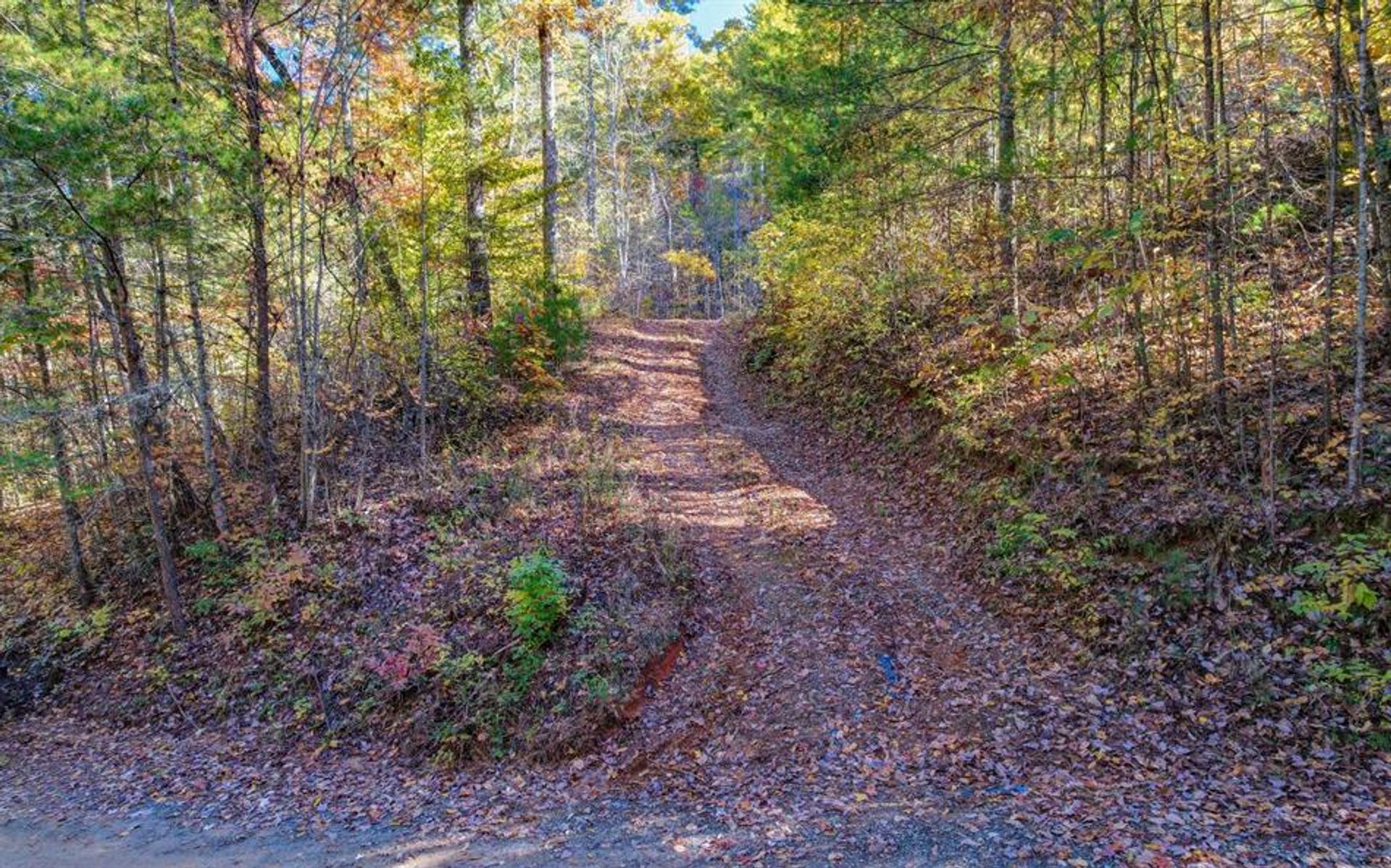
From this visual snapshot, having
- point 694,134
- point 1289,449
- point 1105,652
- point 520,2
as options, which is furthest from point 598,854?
point 694,134

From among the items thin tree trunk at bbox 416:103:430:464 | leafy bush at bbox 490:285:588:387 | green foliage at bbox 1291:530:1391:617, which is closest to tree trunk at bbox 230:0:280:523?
thin tree trunk at bbox 416:103:430:464

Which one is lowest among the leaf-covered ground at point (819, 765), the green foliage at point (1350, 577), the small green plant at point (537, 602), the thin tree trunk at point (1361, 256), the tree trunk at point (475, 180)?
the leaf-covered ground at point (819, 765)

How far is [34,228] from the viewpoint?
898cm

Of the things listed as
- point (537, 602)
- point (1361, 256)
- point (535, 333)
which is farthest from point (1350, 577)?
point (535, 333)

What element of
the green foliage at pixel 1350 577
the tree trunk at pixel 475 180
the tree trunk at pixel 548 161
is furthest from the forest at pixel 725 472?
the tree trunk at pixel 548 161

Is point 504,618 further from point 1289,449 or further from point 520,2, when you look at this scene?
point 520,2

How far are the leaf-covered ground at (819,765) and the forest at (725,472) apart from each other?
5cm

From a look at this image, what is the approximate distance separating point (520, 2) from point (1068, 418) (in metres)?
14.1

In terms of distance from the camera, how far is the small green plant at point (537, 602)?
8102 mm

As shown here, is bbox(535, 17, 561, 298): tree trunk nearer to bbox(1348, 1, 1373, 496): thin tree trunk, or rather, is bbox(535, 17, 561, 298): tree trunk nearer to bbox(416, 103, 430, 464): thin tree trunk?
bbox(416, 103, 430, 464): thin tree trunk

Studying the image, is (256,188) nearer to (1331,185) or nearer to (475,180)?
(475,180)

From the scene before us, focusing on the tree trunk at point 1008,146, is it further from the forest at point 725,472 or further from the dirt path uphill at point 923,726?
the dirt path uphill at point 923,726

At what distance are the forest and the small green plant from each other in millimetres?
76

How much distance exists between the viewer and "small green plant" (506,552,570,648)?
810cm
